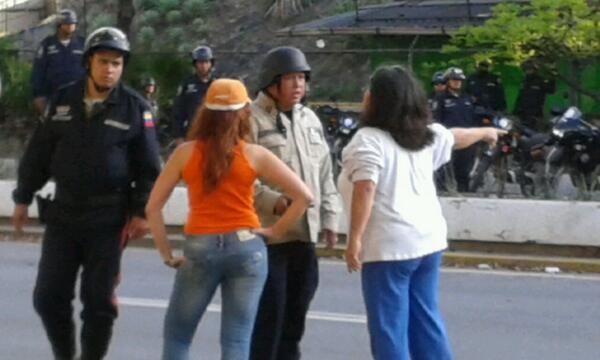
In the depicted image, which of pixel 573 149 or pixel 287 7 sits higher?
pixel 287 7

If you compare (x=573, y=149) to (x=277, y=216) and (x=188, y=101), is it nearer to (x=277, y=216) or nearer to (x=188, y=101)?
(x=188, y=101)

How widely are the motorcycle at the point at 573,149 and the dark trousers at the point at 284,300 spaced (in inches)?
372

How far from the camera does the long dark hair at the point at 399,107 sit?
21.9ft

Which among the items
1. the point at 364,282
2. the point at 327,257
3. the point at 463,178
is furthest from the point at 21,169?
the point at 463,178

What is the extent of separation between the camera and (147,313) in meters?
10.7

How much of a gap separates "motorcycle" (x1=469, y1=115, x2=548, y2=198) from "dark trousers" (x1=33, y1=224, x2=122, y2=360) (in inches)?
328

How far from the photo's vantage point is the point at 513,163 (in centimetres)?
1775

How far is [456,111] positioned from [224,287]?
11.1 metres

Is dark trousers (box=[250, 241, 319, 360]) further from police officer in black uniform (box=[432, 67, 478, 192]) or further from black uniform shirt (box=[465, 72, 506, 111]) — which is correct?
black uniform shirt (box=[465, 72, 506, 111])

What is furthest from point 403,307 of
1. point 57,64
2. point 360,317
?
point 57,64

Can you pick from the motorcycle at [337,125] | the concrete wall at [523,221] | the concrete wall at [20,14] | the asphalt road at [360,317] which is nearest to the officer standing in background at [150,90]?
the motorcycle at [337,125]

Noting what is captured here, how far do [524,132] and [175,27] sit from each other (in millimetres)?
13965

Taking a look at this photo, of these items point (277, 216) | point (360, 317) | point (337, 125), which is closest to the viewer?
point (277, 216)

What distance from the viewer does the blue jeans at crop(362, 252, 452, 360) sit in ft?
22.0
